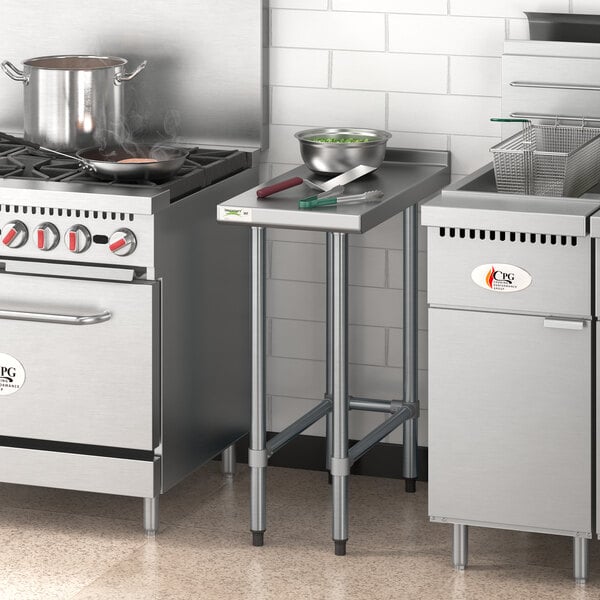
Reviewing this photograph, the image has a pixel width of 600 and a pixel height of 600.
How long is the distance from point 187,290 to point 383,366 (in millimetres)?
753

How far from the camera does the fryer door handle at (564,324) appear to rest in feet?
11.4

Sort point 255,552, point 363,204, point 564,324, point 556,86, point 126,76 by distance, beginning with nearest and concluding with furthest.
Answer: point 564,324, point 363,204, point 255,552, point 556,86, point 126,76

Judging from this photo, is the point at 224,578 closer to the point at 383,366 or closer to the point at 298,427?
the point at 298,427

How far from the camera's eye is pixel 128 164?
3895mm

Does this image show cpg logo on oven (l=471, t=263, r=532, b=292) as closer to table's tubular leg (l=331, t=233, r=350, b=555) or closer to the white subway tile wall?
table's tubular leg (l=331, t=233, r=350, b=555)

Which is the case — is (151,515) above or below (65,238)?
below

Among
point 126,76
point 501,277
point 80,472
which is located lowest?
point 80,472

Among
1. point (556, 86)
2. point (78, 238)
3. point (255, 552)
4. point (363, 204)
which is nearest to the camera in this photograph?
point (363, 204)

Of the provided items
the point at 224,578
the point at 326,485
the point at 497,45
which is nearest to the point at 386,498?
the point at 326,485

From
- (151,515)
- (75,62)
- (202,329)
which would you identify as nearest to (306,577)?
(151,515)

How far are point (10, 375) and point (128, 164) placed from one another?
67 centimetres

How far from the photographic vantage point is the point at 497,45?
4.19 metres

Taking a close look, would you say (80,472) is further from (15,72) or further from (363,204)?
(15,72)


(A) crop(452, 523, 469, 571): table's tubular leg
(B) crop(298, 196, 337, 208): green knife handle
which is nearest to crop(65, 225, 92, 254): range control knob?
(B) crop(298, 196, 337, 208): green knife handle
